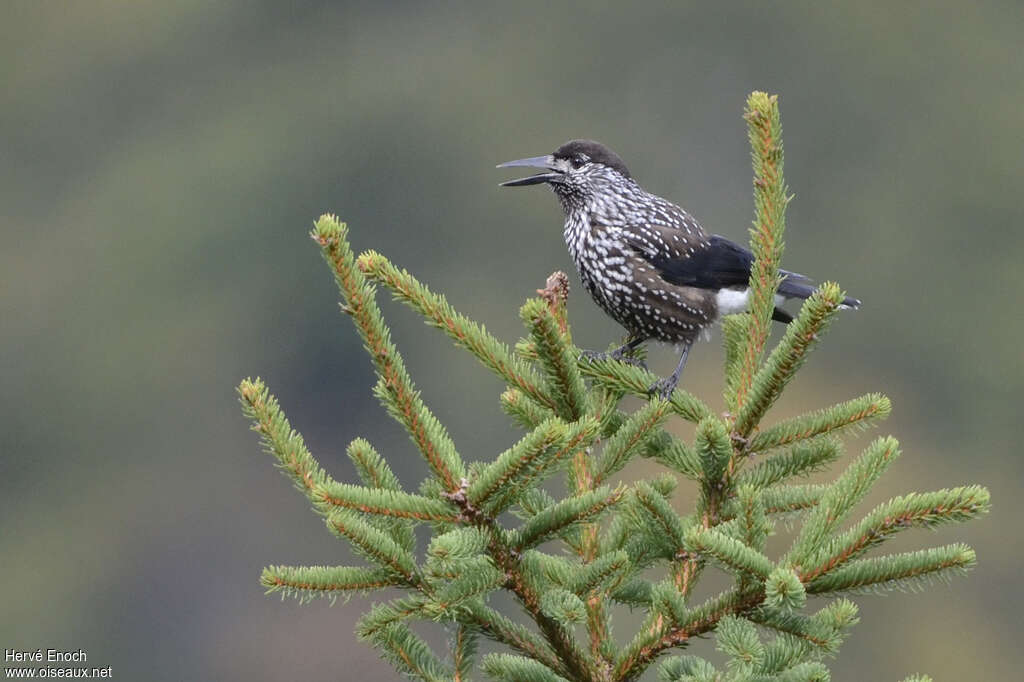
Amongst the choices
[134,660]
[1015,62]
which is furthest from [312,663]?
[1015,62]

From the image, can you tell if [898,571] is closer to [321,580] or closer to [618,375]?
[618,375]

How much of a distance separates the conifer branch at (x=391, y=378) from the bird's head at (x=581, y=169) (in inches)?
137

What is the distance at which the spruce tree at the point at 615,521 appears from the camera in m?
4.11

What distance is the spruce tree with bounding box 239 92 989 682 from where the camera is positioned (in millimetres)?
4105

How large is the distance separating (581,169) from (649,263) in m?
0.73

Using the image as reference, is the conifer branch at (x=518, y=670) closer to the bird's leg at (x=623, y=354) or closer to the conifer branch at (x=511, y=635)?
the conifer branch at (x=511, y=635)

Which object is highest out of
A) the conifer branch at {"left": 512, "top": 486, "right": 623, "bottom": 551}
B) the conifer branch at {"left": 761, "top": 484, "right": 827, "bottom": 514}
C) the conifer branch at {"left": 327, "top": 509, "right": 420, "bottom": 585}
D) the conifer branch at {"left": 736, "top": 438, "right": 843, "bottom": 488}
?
the conifer branch at {"left": 736, "top": 438, "right": 843, "bottom": 488}

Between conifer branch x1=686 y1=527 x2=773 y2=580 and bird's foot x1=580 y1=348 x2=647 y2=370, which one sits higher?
bird's foot x1=580 y1=348 x2=647 y2=370

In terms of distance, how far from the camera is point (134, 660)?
59.6 metres

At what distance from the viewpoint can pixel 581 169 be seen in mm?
7723

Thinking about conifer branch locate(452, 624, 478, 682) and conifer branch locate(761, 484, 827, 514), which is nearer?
conifer branch locate(452, 624, 478, 682)

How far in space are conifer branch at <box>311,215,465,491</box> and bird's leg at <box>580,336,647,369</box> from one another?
119cm

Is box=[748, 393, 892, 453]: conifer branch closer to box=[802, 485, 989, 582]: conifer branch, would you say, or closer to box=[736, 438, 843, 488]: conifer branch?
box=[736, 438, 843, 488]: conifer branch

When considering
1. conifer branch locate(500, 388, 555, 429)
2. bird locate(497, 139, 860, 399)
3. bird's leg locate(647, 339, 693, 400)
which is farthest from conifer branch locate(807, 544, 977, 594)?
bird locate(497, 139, 860, 399)
